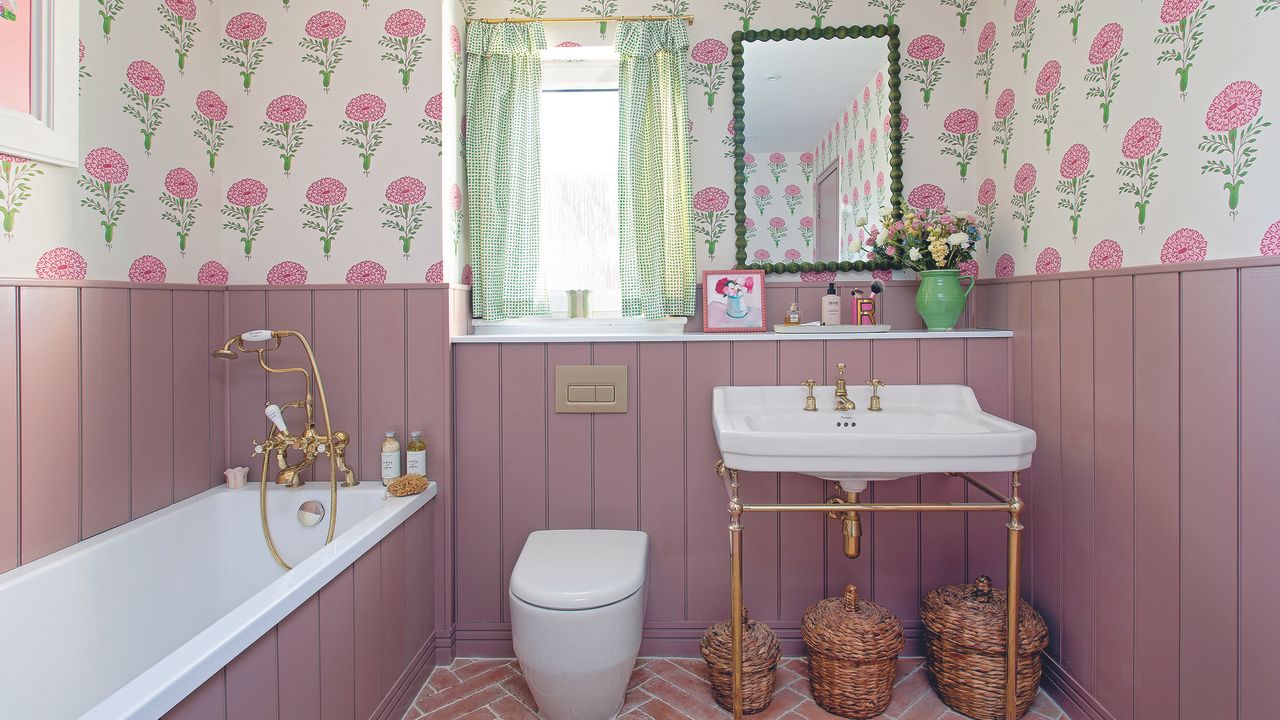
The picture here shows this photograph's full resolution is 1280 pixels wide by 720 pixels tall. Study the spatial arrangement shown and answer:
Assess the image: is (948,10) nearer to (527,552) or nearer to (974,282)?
(974,282)

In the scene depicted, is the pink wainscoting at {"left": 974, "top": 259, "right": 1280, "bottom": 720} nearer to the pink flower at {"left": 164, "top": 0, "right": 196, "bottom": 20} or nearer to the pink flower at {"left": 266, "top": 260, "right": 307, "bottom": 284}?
the pink flower at {"left": 266, "top": 260, "right": 307, "bottom": 284}

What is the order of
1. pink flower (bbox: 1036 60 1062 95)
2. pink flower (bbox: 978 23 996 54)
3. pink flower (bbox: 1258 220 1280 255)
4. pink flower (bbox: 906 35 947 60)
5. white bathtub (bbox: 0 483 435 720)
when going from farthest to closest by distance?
pink flower (bbox: 906 35 947 60) < pink flower (bbox: 978 23 996 54) < pink flower (bbox: 1036 60 1062 95) < pink flower (bbox: 1258 220 1280 255) < white bathtub (bbox: 0 483 435 720)

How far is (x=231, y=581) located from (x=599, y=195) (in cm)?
167

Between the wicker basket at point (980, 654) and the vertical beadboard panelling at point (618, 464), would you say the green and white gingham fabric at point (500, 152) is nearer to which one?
the vertical beadboard panelling at point (618, 464)

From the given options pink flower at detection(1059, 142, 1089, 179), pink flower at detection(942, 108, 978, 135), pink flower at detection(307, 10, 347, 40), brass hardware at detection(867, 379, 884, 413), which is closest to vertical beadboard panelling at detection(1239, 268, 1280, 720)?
pink flower at detection(1059, 142, 1089, 179)

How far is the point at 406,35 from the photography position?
2076 mm

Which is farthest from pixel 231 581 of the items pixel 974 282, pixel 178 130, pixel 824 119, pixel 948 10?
pixel 948 10

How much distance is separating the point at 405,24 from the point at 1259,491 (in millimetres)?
2440

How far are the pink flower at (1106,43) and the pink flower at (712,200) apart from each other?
108 centimetres

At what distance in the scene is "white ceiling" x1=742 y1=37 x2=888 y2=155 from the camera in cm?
230

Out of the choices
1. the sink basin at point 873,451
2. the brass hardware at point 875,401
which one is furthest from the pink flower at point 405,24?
the brass hardware at point 875,401

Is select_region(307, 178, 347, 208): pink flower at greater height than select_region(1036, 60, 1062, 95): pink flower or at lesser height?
lesser

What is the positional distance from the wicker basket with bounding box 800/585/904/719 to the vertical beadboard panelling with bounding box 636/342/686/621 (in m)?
0.47

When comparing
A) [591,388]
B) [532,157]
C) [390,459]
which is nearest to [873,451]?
[591,388]
